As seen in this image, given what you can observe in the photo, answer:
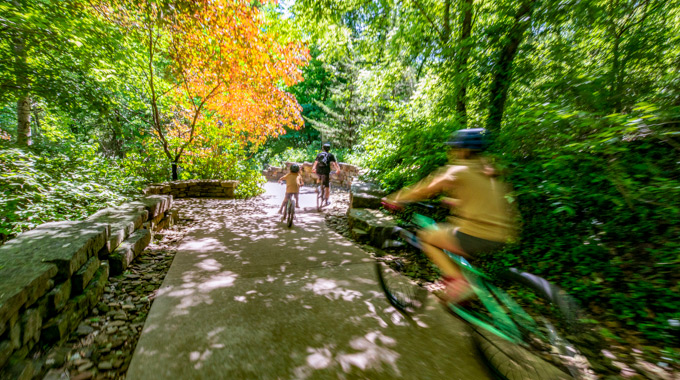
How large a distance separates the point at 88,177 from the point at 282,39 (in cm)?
574

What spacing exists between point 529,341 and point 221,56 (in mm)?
8181

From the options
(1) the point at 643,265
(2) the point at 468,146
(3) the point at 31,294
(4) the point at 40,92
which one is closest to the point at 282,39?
(4) the point at 40,92

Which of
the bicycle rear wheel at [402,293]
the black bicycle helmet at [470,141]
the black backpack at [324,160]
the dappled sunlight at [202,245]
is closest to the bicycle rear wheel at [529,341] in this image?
the bicycle rear wheel at [402,293]

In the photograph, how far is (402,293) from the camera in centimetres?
319

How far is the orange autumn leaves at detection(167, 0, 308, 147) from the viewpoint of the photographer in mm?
6125

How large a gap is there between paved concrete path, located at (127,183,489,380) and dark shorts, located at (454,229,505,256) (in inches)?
33.1

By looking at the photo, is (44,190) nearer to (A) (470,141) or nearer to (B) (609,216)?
(A) (470,141)

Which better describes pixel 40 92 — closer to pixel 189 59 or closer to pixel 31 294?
pixel 189 59

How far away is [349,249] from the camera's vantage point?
4836 millimetres

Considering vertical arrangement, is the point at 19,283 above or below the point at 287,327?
above

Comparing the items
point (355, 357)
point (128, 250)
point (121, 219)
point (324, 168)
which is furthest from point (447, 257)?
point (324, 168)

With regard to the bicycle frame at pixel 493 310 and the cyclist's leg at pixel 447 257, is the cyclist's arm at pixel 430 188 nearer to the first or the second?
the cyclist's leg at pixel 447 257

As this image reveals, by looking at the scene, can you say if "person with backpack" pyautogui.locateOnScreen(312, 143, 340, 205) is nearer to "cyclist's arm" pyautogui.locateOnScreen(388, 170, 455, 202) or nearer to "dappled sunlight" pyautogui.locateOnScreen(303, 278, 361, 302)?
"dappled sunlight" pyautogui.locateOnScreen(303, 278, 361, 302)

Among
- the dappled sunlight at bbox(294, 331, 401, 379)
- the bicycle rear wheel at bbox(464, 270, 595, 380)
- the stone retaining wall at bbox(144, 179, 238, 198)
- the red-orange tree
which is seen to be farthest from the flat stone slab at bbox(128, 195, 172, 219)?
the bicycle rear wheel at bbox(464, 270, 595, 380)
